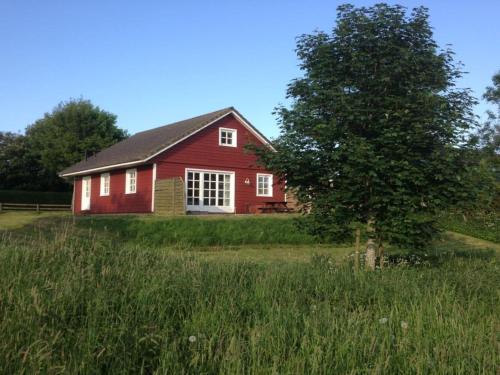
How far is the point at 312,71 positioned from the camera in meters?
8.10

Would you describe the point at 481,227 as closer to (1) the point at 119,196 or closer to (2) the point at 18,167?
(1) the point at 119,196

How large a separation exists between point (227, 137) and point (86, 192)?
11.3m

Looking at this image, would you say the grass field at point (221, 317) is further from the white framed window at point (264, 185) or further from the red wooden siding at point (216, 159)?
the white framed window at point (264, 185)

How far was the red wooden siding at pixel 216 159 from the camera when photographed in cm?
2419

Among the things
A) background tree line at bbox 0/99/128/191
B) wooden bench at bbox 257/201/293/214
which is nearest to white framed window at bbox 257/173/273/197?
wooden bench at bbox 257/201/293/214

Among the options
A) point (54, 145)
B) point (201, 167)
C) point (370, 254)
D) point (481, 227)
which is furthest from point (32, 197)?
point (370, 254)

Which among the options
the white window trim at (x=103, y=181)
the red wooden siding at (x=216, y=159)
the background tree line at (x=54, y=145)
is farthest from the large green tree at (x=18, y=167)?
the red wooden siding at (x=216, y=159)

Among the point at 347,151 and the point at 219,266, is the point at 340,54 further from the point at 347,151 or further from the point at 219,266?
the point at 219,266

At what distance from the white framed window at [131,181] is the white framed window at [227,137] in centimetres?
476

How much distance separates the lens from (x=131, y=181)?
26.1 metres

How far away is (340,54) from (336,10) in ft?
2.48

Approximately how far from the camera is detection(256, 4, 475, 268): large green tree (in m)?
7.33

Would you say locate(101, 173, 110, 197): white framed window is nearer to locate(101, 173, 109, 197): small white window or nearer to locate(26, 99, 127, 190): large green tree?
locate(101, 173, 109, 197): small white window

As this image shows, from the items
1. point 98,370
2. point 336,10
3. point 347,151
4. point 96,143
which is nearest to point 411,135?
point 347,151
